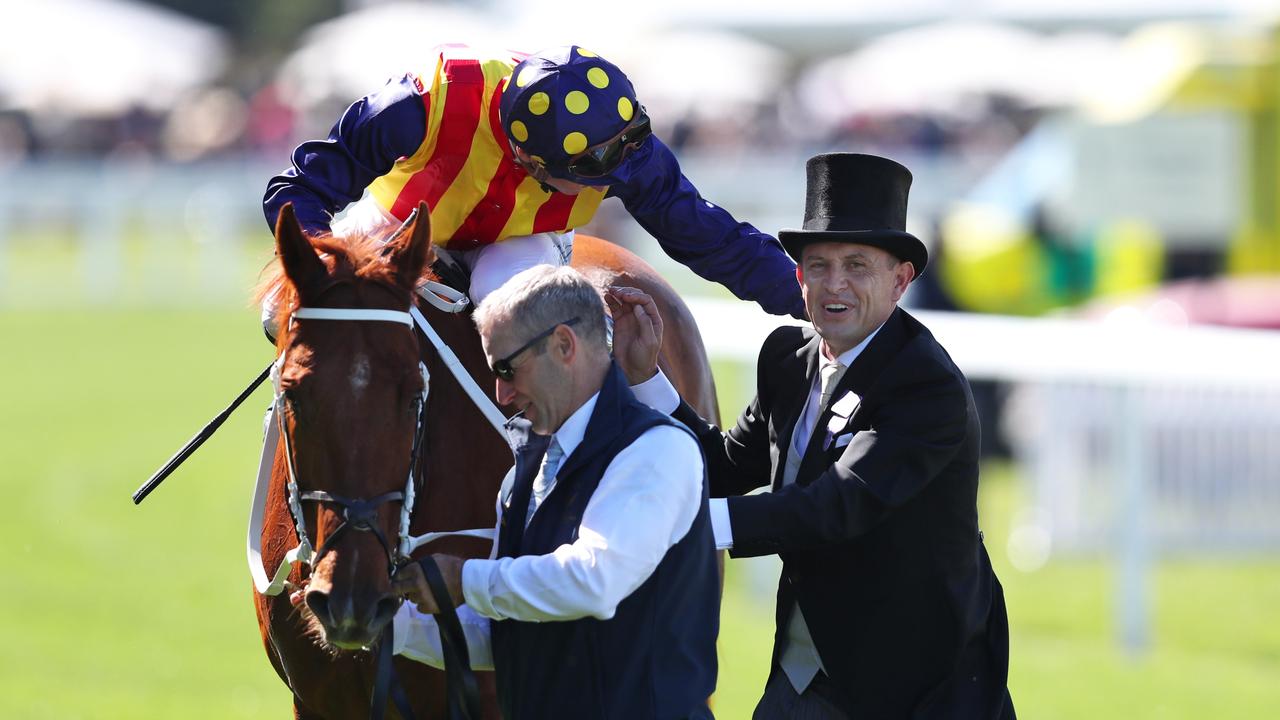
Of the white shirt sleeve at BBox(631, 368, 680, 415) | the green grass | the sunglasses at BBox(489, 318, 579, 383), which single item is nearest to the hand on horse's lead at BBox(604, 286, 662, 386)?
the white shirt sleeve at BBox(631, 368, 680, 415)

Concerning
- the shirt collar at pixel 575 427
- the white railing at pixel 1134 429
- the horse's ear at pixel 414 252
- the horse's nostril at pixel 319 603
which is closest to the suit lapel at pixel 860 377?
the shirt collar at pixel 575 427

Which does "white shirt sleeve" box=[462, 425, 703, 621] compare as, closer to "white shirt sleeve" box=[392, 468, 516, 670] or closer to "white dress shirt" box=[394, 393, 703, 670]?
"white dress shirt" box=[394, 393, 703, 670]

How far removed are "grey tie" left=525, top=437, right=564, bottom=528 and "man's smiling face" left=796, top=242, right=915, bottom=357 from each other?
682 mm

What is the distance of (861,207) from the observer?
11.7 ft

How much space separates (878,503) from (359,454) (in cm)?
101

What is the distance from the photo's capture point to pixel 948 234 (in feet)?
49.3

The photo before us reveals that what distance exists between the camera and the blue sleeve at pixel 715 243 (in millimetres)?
4504

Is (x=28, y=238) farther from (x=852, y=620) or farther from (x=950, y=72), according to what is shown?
(x=852, y=620)

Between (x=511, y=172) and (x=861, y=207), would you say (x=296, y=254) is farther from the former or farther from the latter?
(x=861, y=207)

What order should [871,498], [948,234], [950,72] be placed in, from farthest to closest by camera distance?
[950,72], [948,234], [871,498]

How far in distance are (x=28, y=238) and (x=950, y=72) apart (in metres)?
14.6

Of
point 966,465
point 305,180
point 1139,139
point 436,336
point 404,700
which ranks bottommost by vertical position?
point 404,700

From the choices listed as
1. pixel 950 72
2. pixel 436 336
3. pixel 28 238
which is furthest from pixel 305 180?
pixel 950 72

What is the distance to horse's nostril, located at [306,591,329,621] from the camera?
3091 millimetres
